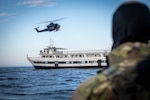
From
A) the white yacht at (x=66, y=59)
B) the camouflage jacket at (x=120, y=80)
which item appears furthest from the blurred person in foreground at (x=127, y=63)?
the white yacht at (x=66, y=59)

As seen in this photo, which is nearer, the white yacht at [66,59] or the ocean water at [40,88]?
the ocean water at [40,88]

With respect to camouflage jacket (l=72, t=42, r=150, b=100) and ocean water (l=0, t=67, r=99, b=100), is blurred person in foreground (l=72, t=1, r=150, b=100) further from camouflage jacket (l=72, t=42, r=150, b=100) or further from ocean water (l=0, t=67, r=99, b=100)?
ocean water (l=0, t=67, r=99, b=100)

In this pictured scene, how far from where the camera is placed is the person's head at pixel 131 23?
3.09 feet

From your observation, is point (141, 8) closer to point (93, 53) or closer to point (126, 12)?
point (126, 12)

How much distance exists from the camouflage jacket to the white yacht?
3839 cm

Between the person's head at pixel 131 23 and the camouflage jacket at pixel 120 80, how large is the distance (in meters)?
0.03

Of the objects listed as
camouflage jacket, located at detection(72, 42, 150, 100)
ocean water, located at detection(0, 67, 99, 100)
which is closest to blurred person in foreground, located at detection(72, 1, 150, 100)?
camouflage jacket, located at detection(72, 42, 150, 100)

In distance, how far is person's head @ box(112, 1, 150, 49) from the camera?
94 centimetres

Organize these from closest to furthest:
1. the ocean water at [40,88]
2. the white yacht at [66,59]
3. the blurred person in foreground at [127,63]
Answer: the blurred person in foreground at [127,63] < the ocean water at [40,88] < the white yacht at [66,59]

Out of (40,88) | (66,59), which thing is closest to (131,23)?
(40,88)

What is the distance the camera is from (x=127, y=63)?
907 mm

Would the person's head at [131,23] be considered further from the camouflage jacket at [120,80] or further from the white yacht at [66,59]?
the white yacht at [66,59]

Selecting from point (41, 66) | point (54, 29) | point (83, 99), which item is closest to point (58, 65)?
point (41, 66)

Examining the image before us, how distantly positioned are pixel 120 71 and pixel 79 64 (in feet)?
133
